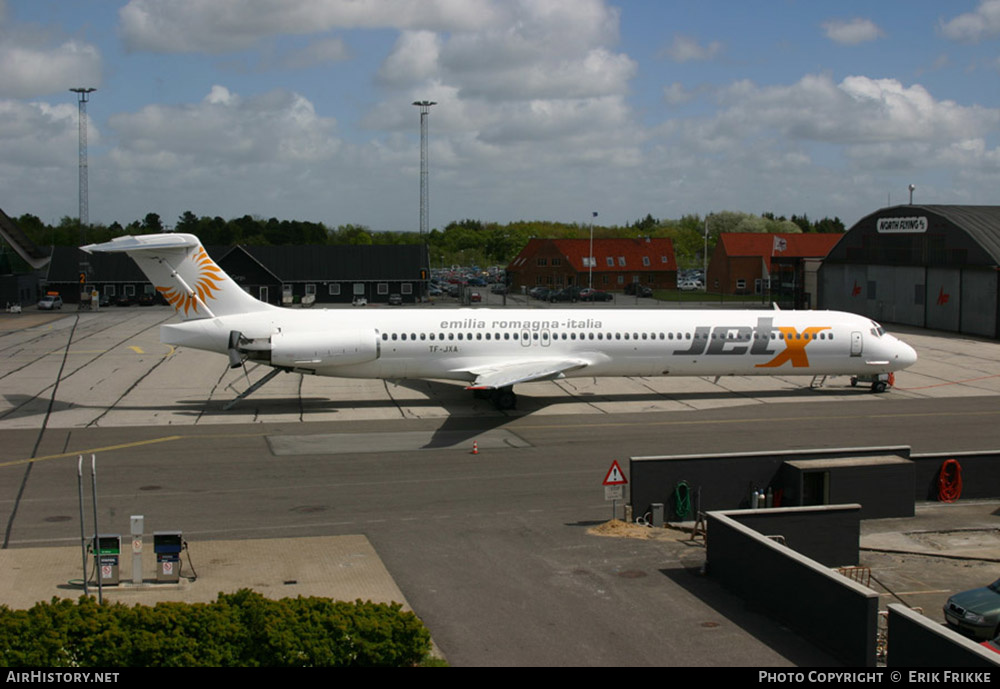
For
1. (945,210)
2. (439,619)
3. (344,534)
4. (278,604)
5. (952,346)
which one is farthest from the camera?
(945,210)

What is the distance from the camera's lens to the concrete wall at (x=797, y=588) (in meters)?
13.8

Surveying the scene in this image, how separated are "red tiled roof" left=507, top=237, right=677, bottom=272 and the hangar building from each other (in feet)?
130

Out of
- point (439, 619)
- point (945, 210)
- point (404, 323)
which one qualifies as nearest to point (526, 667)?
point (439, 619)

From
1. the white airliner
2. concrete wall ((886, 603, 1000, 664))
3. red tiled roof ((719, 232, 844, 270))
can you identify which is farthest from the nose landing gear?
red tiled roof ((719, 232, 844, 270))

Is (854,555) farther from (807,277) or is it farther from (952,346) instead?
(807,277)

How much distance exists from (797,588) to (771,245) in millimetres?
99631

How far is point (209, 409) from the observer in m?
35.9

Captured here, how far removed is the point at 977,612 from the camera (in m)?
15.0

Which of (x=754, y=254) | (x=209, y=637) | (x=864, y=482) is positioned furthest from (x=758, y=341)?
(x=754, y=254)

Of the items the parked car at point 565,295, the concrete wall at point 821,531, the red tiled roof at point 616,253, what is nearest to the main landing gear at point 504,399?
the concrete wall at point 821,531

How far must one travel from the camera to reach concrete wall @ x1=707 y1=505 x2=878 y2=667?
45.4 ft

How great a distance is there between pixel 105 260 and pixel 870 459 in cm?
9424

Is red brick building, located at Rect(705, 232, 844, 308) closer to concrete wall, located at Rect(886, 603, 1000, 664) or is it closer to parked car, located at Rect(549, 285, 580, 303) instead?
parked car, located at Rect(549, 285, 580, 303)

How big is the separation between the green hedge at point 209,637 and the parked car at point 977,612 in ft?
28.5
